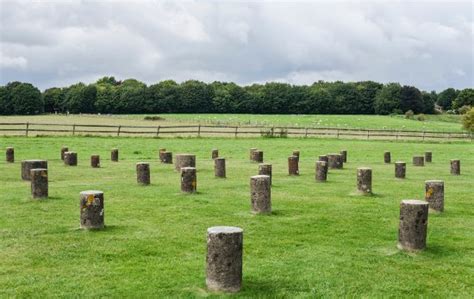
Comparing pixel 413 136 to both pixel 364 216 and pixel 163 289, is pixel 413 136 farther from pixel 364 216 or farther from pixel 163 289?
pixel 163 289

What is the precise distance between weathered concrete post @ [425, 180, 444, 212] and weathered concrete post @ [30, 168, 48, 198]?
995 centimetres

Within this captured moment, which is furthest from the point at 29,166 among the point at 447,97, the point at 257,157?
the point at 447,97

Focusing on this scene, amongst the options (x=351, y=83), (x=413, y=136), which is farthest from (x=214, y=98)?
(x=413, y=136)

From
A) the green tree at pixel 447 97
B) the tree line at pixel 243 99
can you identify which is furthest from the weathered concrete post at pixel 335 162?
the green tree at pixel 447 97

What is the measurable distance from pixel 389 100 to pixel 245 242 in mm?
143540

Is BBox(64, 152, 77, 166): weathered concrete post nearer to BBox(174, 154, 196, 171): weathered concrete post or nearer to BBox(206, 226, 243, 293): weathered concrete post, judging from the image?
BBox(174, 154, 196, 171): weathered concrete post

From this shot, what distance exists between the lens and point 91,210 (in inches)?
472

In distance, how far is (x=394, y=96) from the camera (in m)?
149

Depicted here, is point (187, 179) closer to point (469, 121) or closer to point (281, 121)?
point (469, 121)

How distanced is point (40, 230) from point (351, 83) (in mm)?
158800

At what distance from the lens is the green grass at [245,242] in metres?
8.75

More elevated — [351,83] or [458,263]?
[351,83]

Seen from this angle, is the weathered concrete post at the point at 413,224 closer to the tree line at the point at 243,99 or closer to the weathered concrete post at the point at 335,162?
the weathered concrete post at the point at 335,162

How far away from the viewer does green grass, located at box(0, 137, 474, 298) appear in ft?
28.7
